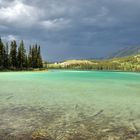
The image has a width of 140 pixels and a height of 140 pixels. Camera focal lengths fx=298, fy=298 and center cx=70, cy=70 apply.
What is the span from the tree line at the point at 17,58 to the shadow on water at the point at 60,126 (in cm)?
12552

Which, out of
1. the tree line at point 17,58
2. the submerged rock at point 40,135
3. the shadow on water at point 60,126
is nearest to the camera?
the submerged rock at point 40,135

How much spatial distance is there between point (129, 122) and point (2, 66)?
13300cm

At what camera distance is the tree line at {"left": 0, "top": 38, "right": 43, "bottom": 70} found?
149 meters

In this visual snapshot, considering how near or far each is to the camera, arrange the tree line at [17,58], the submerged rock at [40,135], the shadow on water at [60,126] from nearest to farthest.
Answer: the submerged rock at [40,135]
the shadow on water at [60,126]
the tree line at [17,58]

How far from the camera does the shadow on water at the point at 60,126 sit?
1507cm

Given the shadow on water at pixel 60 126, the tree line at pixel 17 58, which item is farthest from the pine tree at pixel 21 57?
the shadow on water at pixel 60 126

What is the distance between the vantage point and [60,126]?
17.5 metres

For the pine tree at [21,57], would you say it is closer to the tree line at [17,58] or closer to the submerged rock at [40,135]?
the tree line at [17,58]

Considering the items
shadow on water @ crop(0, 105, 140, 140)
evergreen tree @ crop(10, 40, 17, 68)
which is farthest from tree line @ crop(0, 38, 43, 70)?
shadow on water @ crop(0, 105, 140, 140)

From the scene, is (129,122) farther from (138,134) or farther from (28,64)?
(28,64)

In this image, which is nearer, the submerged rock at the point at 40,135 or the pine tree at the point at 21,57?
the submerged rock at the point at 40,135

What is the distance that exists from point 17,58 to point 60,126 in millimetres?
144680

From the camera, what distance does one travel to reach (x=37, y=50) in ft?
619

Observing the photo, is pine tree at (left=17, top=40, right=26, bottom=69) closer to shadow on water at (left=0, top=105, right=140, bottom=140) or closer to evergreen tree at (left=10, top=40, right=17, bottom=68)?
evergreen tree at (left=10, top=40, right=17, bottom=68)
